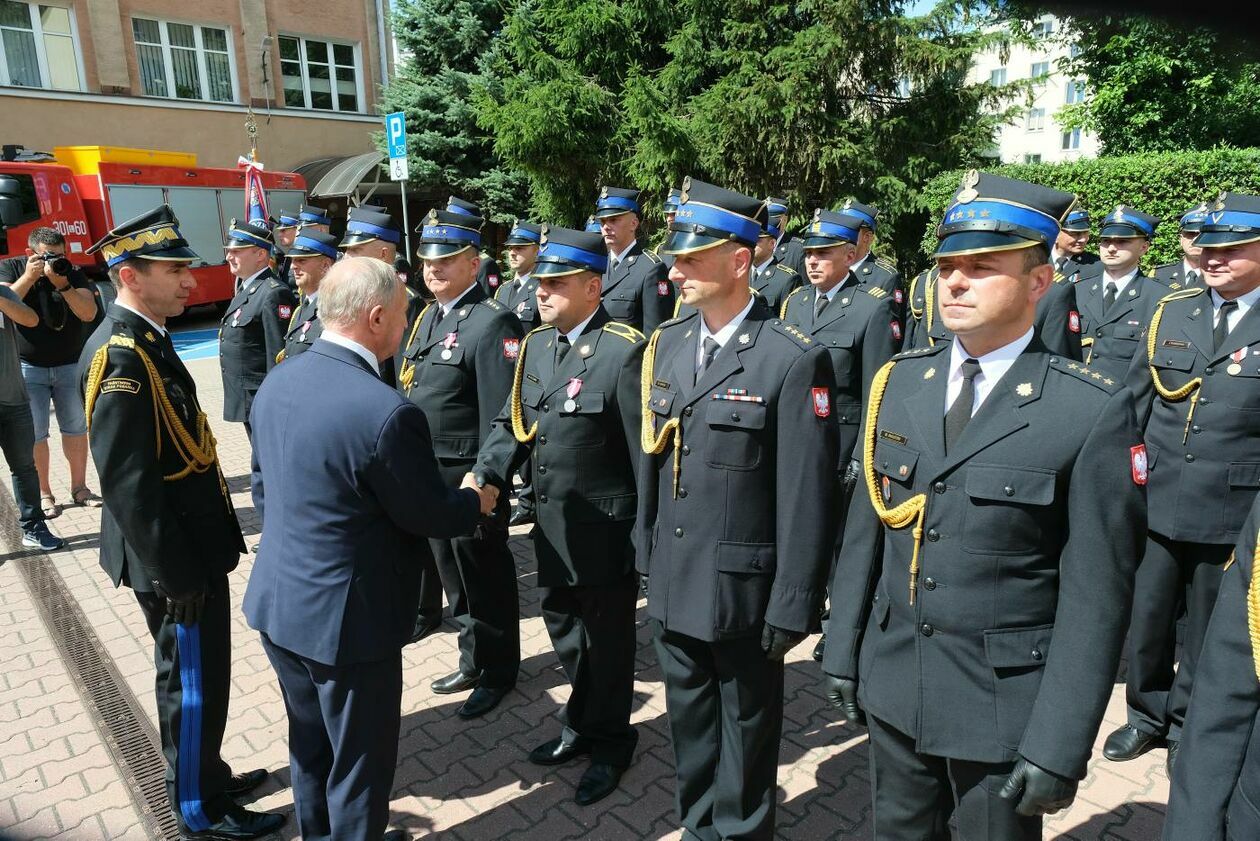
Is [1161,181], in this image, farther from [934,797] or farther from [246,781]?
[246,781]

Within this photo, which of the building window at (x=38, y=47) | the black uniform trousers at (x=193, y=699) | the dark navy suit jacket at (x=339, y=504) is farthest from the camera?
the building window at (x=38, y=47)

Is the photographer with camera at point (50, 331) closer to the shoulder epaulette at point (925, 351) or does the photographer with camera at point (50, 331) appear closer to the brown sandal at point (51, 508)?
the brown sandal at point (51, 508)

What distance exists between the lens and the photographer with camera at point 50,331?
21.5 feet

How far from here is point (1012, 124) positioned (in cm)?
1328

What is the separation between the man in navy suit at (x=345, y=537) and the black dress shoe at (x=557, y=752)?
1.08 m

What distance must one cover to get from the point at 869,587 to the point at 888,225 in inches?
466

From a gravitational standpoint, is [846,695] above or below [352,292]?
below

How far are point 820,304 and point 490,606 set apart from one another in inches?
114

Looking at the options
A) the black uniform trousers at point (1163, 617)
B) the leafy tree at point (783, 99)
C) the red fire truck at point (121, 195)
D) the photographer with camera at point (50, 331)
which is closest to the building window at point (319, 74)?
the red fire truck at point (121, 195)

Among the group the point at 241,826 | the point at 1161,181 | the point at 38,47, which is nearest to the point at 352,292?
the point at 241,826

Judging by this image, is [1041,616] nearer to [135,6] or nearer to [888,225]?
[888,225]

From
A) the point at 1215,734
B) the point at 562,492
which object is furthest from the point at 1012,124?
the point at 1215,734

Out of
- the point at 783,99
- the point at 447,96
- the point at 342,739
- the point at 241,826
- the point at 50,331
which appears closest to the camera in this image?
the point at 342,739

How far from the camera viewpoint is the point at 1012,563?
1995mm
